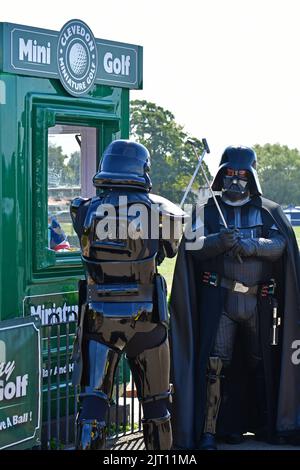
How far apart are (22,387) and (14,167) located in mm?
1404

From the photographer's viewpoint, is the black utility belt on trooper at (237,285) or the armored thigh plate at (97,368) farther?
the black utility belt on trooper at (237,285)

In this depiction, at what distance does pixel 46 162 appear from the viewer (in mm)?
6027

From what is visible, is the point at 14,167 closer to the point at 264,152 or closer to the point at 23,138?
the point at 23,138

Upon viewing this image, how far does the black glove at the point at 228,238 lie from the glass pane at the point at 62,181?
1.10 meters

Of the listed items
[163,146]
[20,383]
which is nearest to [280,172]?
[163,146]

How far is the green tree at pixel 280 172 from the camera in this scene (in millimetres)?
81812

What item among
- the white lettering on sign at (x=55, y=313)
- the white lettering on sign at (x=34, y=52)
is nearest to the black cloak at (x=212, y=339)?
the white lettering on sign at (x=55, y=313)

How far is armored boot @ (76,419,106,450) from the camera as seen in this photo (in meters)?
4.71

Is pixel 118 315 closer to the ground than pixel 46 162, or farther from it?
closer to the ground

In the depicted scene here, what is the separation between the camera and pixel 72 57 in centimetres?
618

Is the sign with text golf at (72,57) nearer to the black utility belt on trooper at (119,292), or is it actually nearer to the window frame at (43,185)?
the window frame at (43,185)

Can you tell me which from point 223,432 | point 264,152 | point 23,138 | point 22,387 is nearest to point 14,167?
point 23,138

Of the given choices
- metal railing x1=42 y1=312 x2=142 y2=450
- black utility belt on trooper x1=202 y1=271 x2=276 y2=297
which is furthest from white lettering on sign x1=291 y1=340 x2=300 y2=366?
metal railing x1=42 y1=312 x2=142 y2=450

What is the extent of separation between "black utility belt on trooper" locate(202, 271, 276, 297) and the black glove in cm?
30
